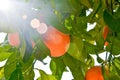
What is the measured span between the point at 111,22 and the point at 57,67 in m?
0.37

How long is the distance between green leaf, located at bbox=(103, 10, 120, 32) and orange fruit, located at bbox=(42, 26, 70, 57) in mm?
146

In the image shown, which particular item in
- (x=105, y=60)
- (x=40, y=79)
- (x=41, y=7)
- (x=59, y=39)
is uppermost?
(x=41, y=7)

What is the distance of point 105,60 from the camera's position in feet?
3.47

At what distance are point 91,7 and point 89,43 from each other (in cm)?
18

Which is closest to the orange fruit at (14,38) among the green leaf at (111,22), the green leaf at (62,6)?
the green leaf at (62,6)

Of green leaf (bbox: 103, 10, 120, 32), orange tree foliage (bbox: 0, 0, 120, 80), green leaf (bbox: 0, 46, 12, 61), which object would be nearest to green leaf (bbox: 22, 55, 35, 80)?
orange tree foliage (bbox: 0, 0, 120, 80)

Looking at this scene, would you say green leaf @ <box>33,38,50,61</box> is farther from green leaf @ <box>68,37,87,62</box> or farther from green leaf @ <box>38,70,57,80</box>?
green leaf @ <box>38,70,57,80</box>

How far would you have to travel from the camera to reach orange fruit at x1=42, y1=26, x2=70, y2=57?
33.9 inches

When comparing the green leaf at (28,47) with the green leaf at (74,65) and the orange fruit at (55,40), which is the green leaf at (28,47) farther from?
the green leaf at (74,65)

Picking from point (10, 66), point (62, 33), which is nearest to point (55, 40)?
point (62, 33)

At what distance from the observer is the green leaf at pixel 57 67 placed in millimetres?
1106

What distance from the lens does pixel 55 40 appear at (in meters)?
0.90

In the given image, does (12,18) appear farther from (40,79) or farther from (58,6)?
(40,79)

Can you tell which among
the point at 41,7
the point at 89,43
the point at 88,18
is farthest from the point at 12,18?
the point at 89,43
